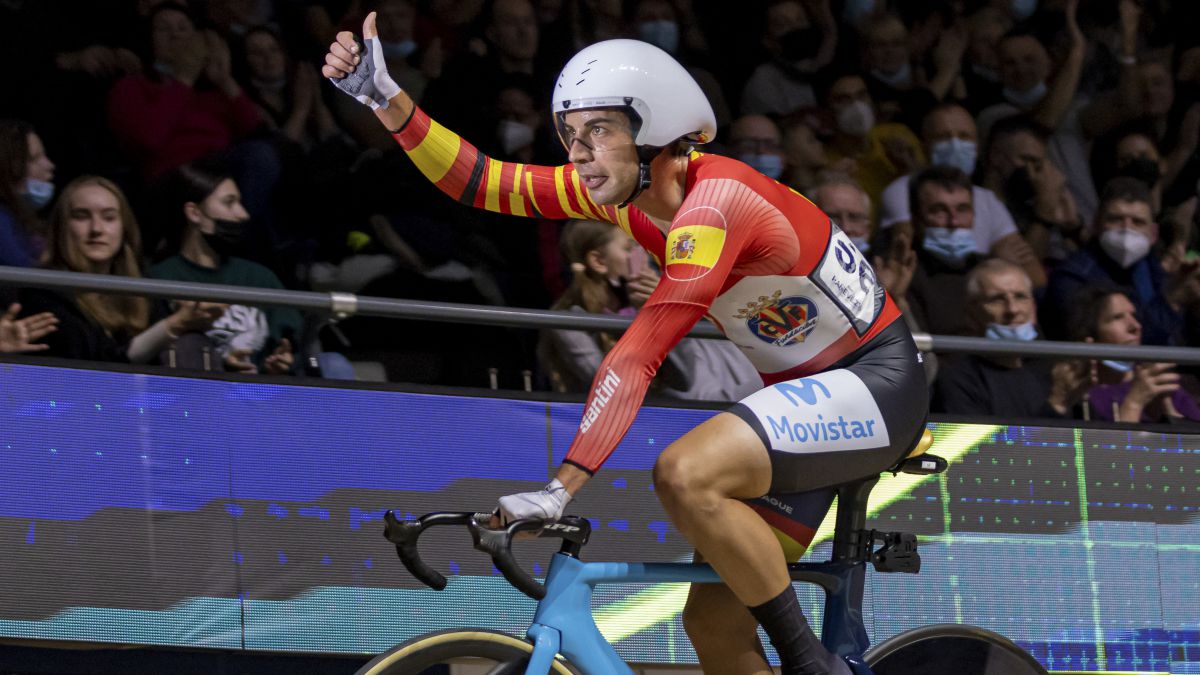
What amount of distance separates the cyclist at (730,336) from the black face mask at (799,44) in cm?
416

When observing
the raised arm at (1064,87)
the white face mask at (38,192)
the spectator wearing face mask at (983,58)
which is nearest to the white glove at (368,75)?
the white face mask at (38,192)

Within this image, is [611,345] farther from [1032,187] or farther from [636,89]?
[1032,187]

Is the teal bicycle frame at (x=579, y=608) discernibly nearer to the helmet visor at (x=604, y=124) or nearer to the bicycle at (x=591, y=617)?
the bicycle at (x=591, y=617)

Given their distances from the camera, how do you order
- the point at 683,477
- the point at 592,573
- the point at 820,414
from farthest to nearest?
1. the point at 820,414
2. the point at 592,573
3. the point at 683,477

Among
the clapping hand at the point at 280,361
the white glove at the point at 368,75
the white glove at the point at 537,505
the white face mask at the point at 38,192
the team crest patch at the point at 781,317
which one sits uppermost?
the white face mask at the point at 38,192

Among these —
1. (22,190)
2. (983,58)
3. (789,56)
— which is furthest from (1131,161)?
(22,190)

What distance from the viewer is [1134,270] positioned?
8.09 m

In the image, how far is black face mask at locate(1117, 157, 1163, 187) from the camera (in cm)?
873

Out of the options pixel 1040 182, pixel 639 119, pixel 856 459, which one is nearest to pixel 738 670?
pixel 856 459

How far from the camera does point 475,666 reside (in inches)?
148

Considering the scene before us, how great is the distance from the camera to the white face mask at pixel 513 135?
23.3 feet

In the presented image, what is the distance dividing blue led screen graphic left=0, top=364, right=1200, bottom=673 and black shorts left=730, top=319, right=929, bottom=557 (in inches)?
50.8

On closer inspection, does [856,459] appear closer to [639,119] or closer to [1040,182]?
[639,119]

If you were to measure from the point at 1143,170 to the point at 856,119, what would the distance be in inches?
66.3
